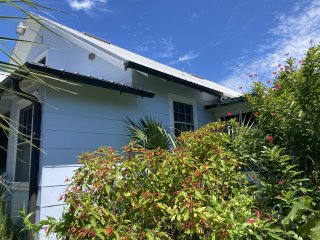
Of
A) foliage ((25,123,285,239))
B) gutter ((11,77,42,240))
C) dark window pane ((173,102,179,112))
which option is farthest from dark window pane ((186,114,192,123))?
foliage ((25,123,285,239))

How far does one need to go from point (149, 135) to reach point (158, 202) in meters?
4.43

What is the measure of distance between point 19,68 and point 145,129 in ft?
20.9

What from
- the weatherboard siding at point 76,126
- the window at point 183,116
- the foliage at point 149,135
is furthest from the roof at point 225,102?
the foliage at point 149,135

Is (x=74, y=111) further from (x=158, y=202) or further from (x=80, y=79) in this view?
(x=158, y=202)

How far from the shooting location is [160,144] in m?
7.09

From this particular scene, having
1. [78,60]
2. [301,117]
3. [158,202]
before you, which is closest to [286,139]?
[301,117]

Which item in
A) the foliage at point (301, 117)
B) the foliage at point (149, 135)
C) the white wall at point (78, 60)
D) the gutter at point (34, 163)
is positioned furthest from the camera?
the white wall at point (78, 60)

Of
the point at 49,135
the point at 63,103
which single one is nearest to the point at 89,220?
the point at 49,135

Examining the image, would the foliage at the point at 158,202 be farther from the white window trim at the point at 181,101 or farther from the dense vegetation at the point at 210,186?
the white window trim at the point at 181,101

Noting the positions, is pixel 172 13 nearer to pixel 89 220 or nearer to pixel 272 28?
pixel 272 28

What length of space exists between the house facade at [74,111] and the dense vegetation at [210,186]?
126cm

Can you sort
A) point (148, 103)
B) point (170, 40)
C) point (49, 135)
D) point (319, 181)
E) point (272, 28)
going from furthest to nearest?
point (170, 40) → point (272, 28) → point (148, 103) → point (49, 135) → point (319, 181)

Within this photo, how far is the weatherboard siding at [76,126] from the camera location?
5934 mm

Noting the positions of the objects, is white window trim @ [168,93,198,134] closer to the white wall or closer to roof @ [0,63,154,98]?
the white wall
